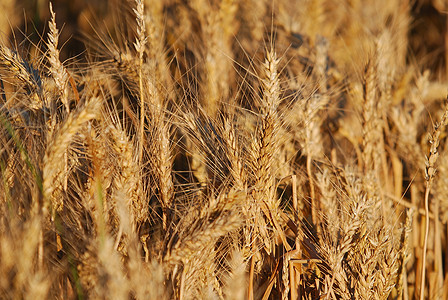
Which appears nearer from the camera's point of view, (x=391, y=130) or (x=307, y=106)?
(x=307, y=106)

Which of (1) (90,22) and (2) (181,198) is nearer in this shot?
(2) (181,198)

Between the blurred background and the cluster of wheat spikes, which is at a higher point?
the blurred background

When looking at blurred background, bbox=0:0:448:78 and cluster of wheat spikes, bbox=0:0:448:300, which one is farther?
blurred background, bbox=0:0:448:78

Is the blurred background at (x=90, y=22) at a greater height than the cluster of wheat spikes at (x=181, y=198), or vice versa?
the blurred background at (x=90, y=22)

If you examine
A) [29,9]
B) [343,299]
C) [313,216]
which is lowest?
[343,299]

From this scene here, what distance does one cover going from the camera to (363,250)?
1.11 metres

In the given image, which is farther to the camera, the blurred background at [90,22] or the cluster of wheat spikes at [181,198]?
the blurred background at [90,22]

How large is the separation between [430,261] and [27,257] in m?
1.44

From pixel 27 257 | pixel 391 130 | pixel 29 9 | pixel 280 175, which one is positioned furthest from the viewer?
pixel 29 9

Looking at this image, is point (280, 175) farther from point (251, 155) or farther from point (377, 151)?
point (377, 151)

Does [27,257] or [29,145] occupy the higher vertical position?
[29,145]

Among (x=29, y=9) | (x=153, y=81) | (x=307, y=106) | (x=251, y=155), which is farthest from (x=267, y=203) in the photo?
(x=29, y=9)

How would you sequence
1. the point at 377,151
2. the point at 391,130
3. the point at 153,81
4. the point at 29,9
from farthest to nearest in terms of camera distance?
the point at 29,9
the point at 391,130
the point at 377,151
the point at 153,81

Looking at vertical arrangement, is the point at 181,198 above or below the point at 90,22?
below
